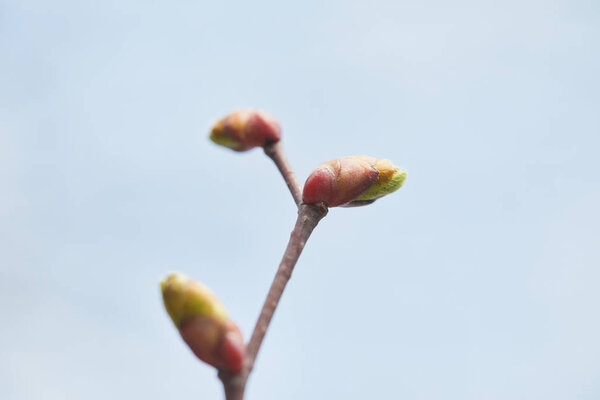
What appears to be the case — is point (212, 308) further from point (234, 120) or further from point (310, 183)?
point (234, 120)

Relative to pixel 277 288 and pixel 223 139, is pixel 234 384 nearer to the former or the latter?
pixel 277 288

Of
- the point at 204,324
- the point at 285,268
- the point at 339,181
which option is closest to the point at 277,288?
the point at 285,268

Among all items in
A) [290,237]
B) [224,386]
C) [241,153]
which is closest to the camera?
[224,386]

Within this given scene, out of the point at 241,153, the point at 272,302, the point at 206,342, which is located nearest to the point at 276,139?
the point at 241,153

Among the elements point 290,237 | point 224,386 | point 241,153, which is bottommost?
point 224,386

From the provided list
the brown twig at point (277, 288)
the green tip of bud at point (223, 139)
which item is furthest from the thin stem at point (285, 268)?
the green tip of bud at point (223, 139)

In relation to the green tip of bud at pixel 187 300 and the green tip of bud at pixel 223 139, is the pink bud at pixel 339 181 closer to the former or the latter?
the green tip of bud at pixel 223 139
